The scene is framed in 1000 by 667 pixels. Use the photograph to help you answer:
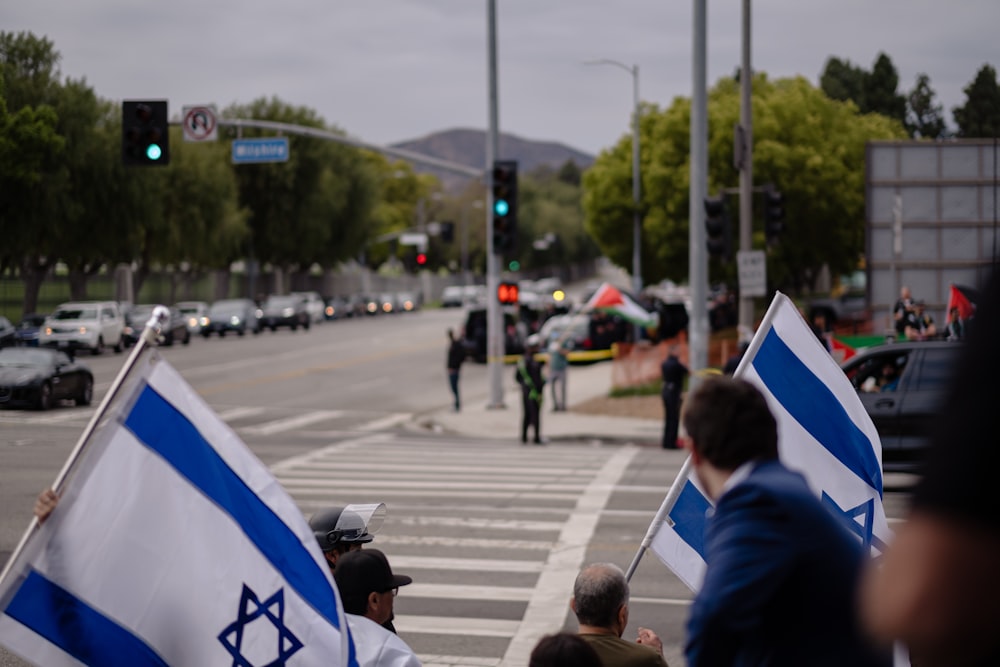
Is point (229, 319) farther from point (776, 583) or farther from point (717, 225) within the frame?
point (776, 583)

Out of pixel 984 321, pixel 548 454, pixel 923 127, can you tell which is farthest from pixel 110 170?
pixel 984 321

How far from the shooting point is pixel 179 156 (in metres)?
59.8

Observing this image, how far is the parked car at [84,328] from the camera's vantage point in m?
43.5

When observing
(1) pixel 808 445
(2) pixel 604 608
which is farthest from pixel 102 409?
(1) pixel 808 445

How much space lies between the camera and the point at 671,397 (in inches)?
890

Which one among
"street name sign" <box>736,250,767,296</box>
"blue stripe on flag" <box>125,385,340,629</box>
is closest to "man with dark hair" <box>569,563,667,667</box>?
"blue stripe on flag" <box>125,385,340,629</box>

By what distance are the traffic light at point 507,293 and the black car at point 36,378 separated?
9206mm

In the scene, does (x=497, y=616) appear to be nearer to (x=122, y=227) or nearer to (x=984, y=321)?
(x=984, y=321)

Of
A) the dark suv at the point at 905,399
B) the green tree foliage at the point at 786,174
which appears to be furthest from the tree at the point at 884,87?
the dark suv at the point at 905,399

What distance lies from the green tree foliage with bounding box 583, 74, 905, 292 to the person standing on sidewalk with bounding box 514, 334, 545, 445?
64.3 feet

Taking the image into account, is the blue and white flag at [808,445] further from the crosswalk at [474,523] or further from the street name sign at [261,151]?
the street name sign at [261,151]

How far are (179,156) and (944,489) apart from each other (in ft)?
198

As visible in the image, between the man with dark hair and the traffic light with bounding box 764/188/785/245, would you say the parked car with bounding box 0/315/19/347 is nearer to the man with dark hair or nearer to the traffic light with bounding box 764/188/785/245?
the traffic light with bounding box 764/188/785/245

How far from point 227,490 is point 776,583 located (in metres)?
2.03
